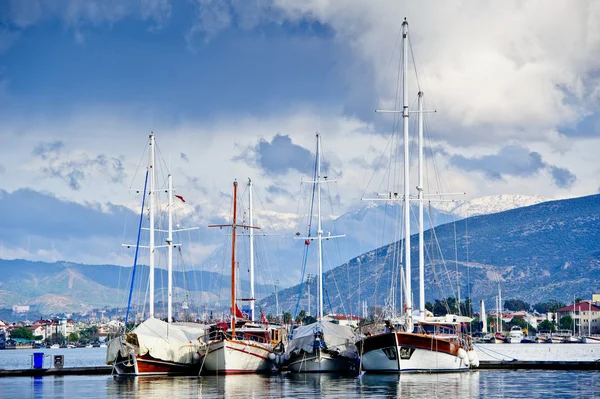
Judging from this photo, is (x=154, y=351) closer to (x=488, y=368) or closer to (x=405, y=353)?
(x=405, y=353)

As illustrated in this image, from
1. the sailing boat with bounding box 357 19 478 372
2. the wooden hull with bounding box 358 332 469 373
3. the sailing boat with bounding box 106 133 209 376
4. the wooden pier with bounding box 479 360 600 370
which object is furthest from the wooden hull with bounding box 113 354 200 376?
the wooden pier with bounding box 479 360 600 370

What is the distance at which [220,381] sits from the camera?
80000 millimetres

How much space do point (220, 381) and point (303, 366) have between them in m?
13.3

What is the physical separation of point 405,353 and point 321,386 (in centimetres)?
1171

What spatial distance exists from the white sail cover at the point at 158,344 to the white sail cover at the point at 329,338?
8.83m

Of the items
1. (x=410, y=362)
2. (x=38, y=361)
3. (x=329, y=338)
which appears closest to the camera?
(x=410, y=362)

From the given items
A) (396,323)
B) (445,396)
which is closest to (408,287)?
(396,323)

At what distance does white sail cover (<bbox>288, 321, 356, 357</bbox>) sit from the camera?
298 ft

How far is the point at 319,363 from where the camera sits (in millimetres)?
91188

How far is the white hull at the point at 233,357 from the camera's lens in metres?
87.2

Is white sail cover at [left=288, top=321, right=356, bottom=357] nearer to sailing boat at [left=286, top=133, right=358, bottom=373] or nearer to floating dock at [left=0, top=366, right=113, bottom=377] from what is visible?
sailing boat at [left=286, top=133, right=358, bottom=373]

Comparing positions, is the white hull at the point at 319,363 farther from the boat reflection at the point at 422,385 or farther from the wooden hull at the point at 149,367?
the wooden hull at the point at 149,367

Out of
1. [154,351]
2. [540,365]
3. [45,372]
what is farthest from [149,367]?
[540,365]

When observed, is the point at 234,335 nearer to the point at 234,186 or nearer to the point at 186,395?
the point at 234,186
